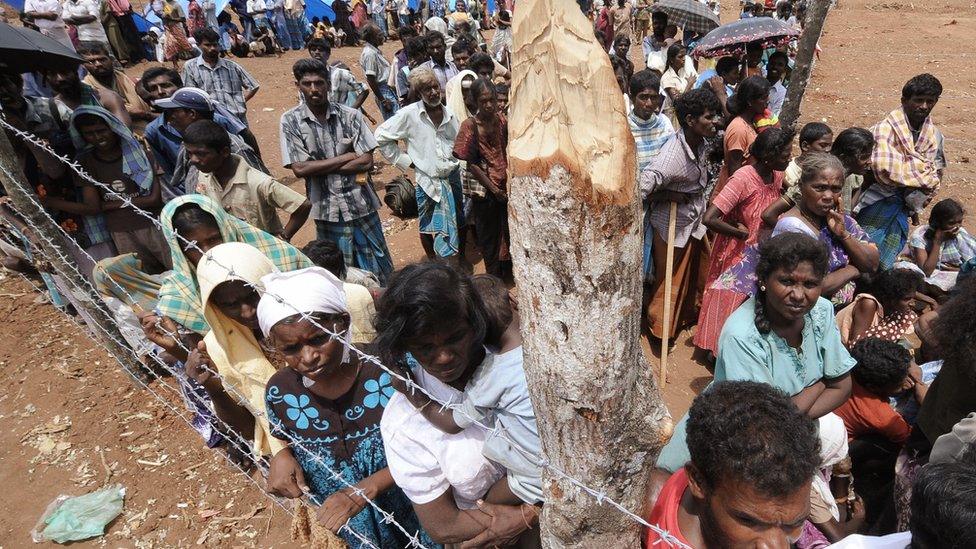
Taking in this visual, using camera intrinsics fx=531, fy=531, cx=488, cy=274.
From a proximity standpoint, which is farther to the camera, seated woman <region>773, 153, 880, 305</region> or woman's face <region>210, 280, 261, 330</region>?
seated woman <region>773, 153, 880, 305</region>

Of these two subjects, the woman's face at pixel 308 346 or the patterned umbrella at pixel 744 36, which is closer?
the woman's face at pixel 308 346

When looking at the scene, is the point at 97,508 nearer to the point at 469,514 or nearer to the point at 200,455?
the point at 200,455

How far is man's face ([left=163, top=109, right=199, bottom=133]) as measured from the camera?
3.78 meters

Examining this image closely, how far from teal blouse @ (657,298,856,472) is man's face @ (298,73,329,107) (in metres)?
3.16

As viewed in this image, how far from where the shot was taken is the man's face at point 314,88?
12.6ft

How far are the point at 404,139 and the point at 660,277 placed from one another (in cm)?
249

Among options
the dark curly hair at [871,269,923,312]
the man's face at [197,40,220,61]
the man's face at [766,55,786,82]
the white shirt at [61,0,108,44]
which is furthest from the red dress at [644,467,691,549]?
the white shirt at [61,0,108,44]

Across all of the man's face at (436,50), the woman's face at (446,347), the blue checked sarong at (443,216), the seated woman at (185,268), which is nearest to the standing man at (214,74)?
the man's face at (436,50)

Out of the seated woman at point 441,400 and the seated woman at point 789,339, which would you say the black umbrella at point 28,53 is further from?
the seated woman at point 789,339

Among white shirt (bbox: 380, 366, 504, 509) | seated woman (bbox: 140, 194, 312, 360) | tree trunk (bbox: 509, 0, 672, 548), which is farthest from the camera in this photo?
seated woman (bbox: 140, 194, 312, 360)

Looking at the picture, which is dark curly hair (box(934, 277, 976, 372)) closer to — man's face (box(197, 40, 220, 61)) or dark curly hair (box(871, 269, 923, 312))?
dark curly hair (box(871, 269, 923, 312))

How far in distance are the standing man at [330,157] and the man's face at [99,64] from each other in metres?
2.25

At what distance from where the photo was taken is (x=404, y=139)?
15.5ft

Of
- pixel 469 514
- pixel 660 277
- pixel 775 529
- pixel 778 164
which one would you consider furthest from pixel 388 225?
pixel 775 529
